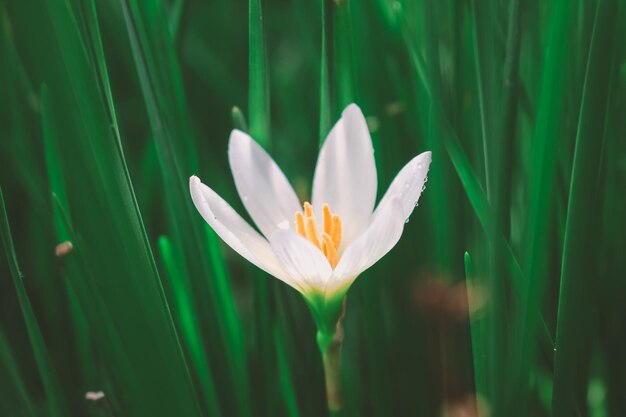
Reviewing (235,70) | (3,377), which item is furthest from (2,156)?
(235,70)

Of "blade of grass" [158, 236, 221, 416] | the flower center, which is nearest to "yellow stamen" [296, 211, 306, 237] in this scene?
the flower center

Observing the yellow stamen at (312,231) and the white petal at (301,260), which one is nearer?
the white petal at (301,260)

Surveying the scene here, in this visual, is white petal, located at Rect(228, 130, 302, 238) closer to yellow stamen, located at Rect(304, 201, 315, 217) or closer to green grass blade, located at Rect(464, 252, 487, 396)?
yellow stamen, located at Rect(304, 201, 315, 217)

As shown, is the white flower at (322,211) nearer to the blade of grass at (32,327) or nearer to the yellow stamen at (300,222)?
the yellow stamen at (300,222)

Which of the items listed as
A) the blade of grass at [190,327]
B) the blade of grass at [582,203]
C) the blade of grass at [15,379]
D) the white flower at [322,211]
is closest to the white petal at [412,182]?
the white flower at [322,211]

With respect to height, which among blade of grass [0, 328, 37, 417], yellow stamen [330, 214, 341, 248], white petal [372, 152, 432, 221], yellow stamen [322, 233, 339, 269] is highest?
white petal [372, 152, 432, 221]

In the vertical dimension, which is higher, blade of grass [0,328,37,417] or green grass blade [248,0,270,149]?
green grass blade [248,0,270,149]

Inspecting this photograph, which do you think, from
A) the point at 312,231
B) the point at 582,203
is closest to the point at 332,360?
the point at 312,231
